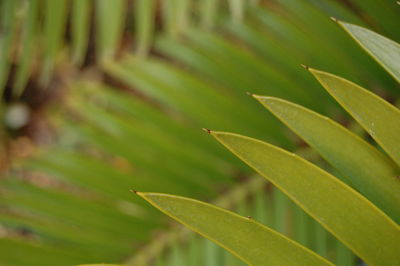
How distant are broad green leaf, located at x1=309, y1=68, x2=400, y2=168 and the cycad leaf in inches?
1.1

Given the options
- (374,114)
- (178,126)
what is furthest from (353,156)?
(178,126)

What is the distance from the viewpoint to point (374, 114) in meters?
0.43

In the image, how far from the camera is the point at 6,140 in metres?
2.16

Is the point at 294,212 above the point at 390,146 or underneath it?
underneath

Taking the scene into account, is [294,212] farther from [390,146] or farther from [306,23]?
[390,146]

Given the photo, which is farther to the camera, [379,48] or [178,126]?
[178,126]

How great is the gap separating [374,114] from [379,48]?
50mm

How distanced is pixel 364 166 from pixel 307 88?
60 centimetres

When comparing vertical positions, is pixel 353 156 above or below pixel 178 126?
above

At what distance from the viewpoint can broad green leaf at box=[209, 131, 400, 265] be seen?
1.37 ft

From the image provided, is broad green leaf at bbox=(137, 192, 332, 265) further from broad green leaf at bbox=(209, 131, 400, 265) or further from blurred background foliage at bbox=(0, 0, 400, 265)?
blurred background foliage at bbox=(0, 0, 400, 265)

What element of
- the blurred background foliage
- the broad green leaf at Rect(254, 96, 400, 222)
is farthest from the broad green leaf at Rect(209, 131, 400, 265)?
the blurred background foliage

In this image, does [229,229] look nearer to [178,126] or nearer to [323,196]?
[323,196]

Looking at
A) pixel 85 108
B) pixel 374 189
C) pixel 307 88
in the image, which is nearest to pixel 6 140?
pixel 85 108
